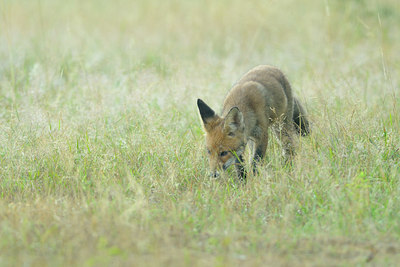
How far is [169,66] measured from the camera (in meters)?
9.09

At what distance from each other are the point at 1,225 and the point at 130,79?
4545mm

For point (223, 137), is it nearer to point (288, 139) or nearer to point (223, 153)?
point (223, 153)

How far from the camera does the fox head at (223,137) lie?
19.5ft

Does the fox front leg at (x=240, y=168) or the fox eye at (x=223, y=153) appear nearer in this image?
the fox eye at (x=223, y=153)

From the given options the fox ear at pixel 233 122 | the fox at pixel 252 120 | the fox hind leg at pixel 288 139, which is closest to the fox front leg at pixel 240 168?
the fox at pixel 252 120

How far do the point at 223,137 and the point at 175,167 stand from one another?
0.68 meters

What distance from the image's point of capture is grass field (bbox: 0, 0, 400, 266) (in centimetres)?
410

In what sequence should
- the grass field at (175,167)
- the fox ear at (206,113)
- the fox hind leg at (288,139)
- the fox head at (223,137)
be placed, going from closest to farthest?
the grass field at (175,167) < the fox head at (223,137) < the fox ear at (206,113) < the fox hind leg at (288,139)

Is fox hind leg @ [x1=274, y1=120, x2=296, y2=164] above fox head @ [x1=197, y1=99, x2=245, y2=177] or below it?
below

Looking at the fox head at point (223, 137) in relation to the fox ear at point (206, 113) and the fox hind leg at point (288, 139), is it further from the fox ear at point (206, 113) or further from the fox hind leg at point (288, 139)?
the fox hind leg at point (288, 139)

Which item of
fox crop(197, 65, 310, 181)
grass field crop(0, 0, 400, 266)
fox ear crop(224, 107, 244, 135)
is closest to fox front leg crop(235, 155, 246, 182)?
fox crop(197, 65, 310, 181)

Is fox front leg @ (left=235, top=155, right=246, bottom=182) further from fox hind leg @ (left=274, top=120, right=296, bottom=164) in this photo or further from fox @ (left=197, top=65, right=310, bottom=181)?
fox hind leg @ (left=274, top=120, right=296, bottom=164)

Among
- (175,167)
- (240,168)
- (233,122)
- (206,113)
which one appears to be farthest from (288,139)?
(175,167)

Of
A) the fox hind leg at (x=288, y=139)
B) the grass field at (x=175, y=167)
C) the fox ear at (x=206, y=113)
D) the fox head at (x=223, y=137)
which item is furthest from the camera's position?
the fox hind leg at (x=288, y=139)
